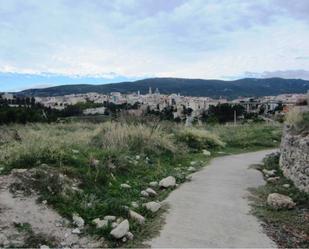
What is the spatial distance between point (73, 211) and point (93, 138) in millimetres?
7303

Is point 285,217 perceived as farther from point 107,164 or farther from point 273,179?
point 107,164

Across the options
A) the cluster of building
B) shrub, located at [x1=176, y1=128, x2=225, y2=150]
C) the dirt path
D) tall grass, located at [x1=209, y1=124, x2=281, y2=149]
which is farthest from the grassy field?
the cluster of building

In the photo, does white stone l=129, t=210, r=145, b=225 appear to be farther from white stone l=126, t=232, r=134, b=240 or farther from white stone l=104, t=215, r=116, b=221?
white stone l=126, t=232, r=134, b=240

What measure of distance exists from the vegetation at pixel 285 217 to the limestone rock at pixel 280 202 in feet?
0.29

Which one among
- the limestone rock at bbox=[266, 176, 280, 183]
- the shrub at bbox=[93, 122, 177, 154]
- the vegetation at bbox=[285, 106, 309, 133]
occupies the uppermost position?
the vegetation at bbox=[285, 106, 309, 133]

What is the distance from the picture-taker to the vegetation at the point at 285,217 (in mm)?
5996

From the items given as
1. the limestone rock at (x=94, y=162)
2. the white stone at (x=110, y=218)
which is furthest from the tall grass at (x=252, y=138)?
the white stone at (x=110, y=218)

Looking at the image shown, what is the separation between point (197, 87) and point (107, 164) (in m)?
85.2

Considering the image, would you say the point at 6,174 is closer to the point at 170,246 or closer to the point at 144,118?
the point at 170,246

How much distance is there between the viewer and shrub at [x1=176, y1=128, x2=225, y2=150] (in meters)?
16.1

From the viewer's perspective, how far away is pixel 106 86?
9062cm

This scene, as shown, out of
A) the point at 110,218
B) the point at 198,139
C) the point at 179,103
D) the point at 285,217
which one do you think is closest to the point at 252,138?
the point at 198,139

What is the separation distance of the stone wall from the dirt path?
748 mm

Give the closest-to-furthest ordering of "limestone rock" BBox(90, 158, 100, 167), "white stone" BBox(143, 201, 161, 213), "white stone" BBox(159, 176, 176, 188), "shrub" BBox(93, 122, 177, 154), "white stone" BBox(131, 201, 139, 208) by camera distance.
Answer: "white stone" BBox(143, 201, 161, 213) → "white stone" BBox(131, 201, 139, 208) → "white stone" BBox(159, 176, 176, 188) → "limestone rock" BBox(90, 158, 100, 167) → "shrub" BBox(93, 122, 177, 154)
